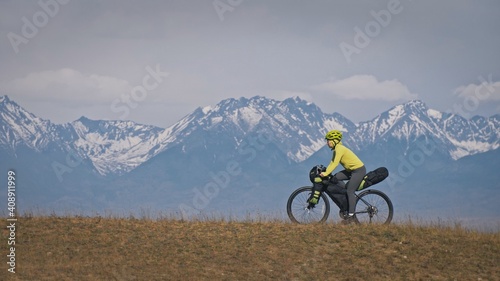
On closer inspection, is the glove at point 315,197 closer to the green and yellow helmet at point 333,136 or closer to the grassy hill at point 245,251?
the grassy hill at point 245,251

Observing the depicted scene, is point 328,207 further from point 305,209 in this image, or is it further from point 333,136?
point 333,136

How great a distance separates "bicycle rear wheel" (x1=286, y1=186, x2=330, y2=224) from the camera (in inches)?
806

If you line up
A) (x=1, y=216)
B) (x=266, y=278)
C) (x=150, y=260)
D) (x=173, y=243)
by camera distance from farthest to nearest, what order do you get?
(x=1, y=216)
(x=173, y=243)
(x=150, y=260)
(x=266, y=278)

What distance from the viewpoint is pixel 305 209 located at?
20641mm

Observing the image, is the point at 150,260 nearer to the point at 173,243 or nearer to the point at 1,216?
the point at 173,243

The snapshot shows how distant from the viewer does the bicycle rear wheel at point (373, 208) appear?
20500mm

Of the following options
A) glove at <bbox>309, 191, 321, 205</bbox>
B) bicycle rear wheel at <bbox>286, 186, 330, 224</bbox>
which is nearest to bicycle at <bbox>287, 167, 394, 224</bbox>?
bicycle rear wheel at <bbox>286, 186, 330, 224</bbox>

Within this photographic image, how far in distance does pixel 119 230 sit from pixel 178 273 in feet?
12.1

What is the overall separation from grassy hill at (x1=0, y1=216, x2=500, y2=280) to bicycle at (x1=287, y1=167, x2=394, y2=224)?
34.0 inches

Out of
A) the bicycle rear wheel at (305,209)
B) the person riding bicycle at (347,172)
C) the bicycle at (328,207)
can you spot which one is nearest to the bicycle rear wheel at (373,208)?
the bicycle at (328,207)

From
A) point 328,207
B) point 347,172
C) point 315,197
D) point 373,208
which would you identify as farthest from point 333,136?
point 373,208

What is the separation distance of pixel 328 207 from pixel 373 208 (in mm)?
1350

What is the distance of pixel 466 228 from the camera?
66.2 feet

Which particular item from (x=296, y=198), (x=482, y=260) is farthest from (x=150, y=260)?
(x=482, y=260)
